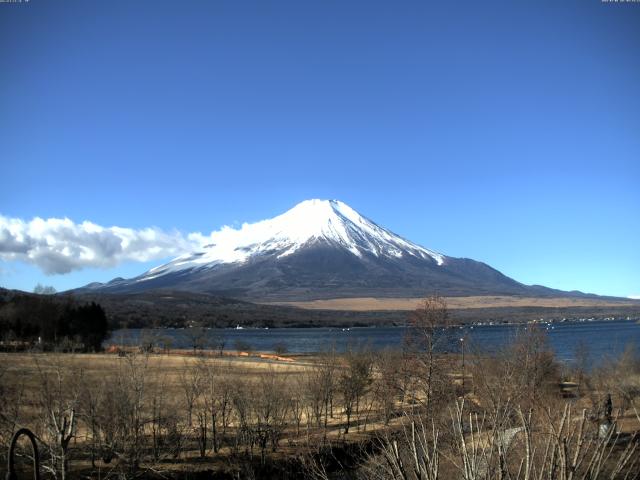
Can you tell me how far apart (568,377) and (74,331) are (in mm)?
70492

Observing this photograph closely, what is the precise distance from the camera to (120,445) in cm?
2283

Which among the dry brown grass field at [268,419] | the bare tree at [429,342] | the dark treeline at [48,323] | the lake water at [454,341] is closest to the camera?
the dry brown grass field at [268,419]

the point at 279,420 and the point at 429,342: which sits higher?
the point at 429,342

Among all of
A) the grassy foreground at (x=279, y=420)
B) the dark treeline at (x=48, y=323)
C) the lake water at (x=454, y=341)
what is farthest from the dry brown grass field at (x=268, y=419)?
the dark treeline at (x=48, y=323)

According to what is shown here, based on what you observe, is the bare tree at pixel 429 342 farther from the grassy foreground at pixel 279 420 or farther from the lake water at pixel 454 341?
the lake water at pixel 454 341

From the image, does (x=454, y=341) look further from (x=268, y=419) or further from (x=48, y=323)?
(x=48, y=323)

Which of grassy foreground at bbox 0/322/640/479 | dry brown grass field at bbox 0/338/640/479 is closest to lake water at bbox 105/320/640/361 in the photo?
grassy foreground at bbox 0/322/640/479

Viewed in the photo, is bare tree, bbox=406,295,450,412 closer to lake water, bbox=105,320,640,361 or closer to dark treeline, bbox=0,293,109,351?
lake water, bbox=105,320,640,361

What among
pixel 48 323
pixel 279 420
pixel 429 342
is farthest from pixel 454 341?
pixel 48 323

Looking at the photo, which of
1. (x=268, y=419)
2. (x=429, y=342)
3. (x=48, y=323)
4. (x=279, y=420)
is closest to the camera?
(x=429, y=342)

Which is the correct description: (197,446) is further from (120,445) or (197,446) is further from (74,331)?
(74,331)

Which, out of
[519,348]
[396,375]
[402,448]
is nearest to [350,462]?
[396,375]

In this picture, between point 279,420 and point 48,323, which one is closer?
point 279,420

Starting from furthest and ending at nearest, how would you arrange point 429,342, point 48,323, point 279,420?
point 48,323 < point 279,420 < point 429,342
